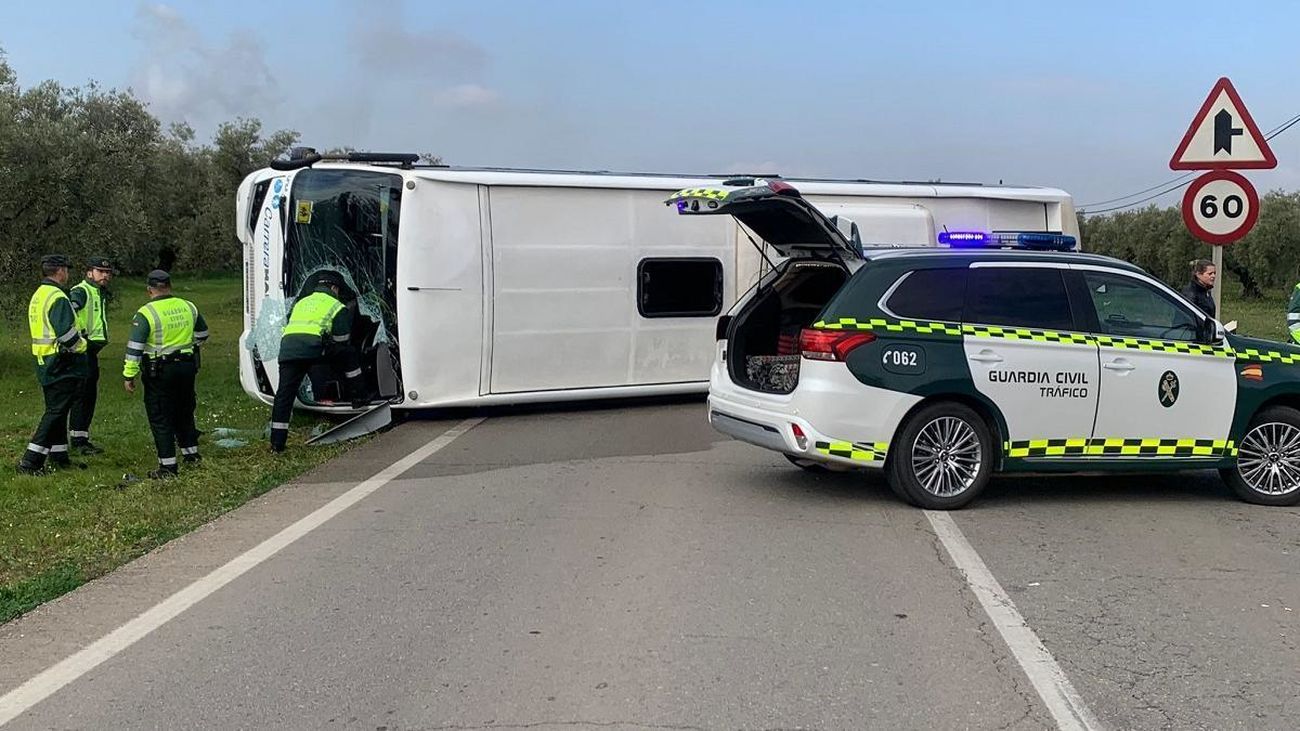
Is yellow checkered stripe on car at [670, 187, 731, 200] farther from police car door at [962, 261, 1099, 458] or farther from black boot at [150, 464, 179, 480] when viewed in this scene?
black boot at [150, 464, 179, 480]

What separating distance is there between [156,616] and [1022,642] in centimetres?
405

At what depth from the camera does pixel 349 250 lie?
11609mm

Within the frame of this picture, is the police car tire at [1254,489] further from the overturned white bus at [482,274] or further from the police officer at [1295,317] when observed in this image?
the overturned white bus at [482,274]

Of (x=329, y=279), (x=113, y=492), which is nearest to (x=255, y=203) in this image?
(x=329, y=279)

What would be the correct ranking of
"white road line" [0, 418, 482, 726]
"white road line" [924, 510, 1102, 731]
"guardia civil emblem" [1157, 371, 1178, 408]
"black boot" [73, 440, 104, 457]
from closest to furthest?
1. "white road line" [924, 510, 1102, 731]
2. "white road line" [0, 418, 482, 726]
3. "guardia civil emblem" [1157, 371, 1178, 408]
4. "black boot" [73, 440, 104, 457]

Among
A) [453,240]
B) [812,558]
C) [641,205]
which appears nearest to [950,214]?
[641,205]

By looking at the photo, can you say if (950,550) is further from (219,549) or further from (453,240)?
(453,240)

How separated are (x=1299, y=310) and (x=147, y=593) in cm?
1018

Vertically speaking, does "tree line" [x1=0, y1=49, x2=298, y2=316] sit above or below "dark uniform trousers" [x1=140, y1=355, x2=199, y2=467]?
above

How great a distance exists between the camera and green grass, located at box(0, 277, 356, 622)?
20.9 ft

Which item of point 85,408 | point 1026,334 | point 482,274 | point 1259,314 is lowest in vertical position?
point 85,408

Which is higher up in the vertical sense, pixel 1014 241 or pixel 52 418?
pixel 1014 241

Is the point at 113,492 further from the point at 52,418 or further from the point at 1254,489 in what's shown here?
the point at 1254,489

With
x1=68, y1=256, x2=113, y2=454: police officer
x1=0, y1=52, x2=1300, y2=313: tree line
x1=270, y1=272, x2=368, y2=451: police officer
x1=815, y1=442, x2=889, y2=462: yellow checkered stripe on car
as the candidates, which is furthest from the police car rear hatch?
x1=0, y1=52, x2=1300, y2=313: tree line
